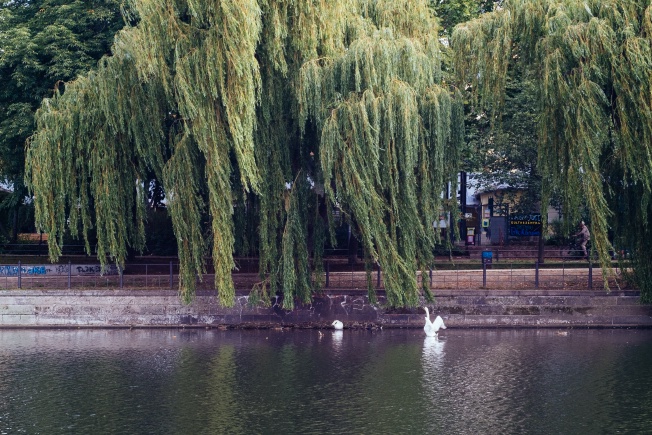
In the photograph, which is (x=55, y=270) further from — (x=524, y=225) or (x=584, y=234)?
(x=584, y=234)

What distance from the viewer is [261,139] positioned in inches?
1191

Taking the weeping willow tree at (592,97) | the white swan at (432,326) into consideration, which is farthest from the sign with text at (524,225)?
the white swan at (432,326)

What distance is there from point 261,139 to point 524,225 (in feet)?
55.9

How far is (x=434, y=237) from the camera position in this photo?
104ft

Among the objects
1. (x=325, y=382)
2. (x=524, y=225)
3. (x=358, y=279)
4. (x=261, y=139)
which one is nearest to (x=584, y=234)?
(x=524, y=225)

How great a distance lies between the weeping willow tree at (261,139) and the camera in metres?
28.5

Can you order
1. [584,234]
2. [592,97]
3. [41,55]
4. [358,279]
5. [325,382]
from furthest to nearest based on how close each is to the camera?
[584,234] < [41,55] < [358,279] < [592,97] < [325,382]

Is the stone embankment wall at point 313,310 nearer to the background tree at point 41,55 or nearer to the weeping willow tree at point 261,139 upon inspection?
the weeping willow tree at point 261,139

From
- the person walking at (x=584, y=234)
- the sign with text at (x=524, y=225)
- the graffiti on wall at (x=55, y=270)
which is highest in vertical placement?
the sign with text at (x=524, y=225)

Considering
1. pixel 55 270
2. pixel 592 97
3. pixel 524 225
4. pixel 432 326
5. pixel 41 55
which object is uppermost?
pixel 41 55

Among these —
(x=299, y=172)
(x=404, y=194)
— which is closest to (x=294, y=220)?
(x=299, y=172)

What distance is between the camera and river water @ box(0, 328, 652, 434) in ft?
66.7

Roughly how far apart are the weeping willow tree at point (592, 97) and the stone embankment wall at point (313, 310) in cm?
276

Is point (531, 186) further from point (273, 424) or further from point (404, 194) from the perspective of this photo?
point (273, 424)
